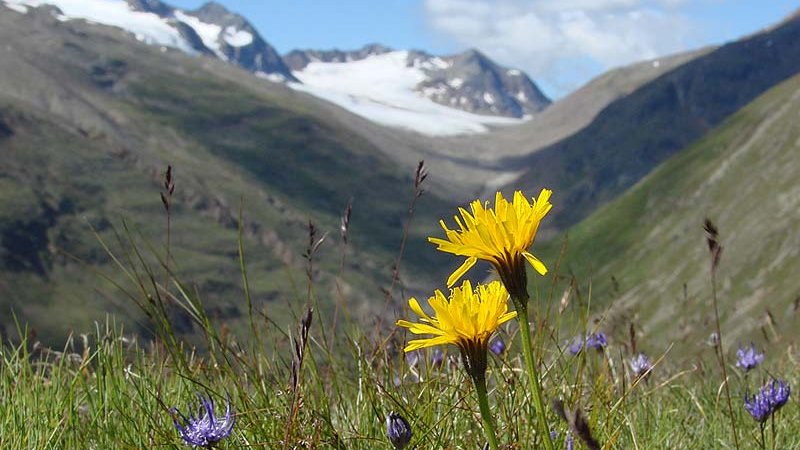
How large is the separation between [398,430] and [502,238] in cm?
84

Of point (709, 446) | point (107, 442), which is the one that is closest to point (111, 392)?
point (107, 442)

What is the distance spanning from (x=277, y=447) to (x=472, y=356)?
1.34 meters

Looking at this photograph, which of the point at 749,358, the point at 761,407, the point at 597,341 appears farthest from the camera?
the point at 597,341

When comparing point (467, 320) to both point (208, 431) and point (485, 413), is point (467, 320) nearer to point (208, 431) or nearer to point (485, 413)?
point (485, 413)

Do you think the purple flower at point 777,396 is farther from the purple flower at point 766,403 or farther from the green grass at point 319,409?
the green grass at point 319,409

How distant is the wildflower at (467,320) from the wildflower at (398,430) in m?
0.38

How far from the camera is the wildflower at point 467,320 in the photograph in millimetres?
2902

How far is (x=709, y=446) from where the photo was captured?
→ 4.66m

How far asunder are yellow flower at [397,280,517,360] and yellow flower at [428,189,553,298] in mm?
111

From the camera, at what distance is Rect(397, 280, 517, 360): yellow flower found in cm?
290

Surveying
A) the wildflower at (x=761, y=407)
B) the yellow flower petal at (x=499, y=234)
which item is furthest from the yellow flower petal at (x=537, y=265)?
the wildflower at (x=761, y=407)

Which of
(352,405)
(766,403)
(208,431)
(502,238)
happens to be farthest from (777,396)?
(208,431)

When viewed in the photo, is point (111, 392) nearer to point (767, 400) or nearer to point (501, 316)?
point (501, 316)

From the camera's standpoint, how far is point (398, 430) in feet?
10.3
